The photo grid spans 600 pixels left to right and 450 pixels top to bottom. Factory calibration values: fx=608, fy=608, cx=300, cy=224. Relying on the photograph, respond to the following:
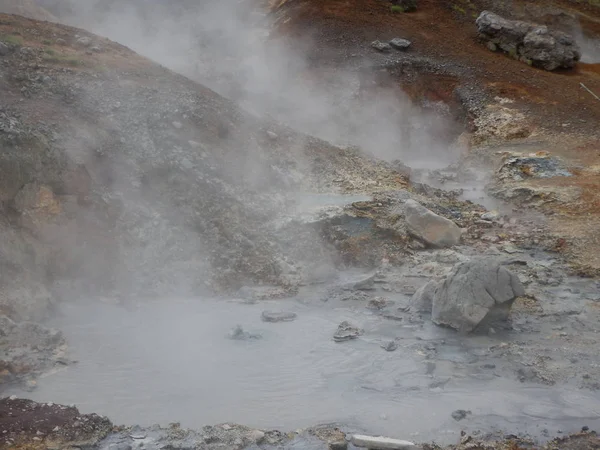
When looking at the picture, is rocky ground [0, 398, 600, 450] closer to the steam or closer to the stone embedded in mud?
Result: the stone embedded in mud

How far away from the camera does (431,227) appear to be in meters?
10.2

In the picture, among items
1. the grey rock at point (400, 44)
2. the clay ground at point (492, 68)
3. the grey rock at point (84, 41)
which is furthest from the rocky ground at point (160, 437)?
the grey rock at point (400, 44)

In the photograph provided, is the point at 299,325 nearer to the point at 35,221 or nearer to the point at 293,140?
the point at 35,221

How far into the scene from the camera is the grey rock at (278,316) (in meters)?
8.20

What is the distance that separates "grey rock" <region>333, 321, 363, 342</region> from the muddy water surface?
8cm

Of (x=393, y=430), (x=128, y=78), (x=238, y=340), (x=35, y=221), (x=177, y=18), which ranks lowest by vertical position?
(x=393, y=430)

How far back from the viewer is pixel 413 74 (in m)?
17.9

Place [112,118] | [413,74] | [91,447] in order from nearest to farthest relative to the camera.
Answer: [91,447], [112,118], [413,74]

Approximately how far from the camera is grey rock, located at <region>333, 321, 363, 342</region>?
25.2 feet

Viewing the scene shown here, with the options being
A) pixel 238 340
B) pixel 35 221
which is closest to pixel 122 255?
pixel 35 221

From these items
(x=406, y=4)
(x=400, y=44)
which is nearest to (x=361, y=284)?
(x=400, y=44)

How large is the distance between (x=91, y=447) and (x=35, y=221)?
13.5 ft

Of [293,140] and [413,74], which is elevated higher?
[413,74]

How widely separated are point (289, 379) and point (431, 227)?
4422mm
